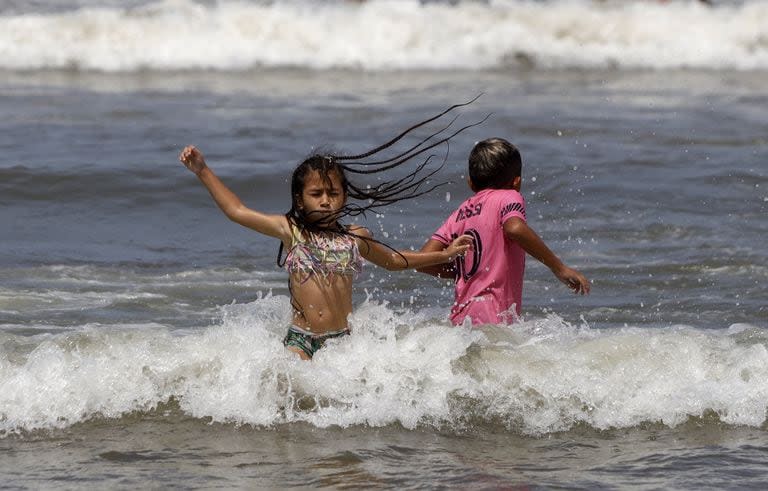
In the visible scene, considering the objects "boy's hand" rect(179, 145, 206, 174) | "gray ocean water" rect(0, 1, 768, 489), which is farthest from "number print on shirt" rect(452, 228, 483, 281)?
"boy's hand" rect(179, 145, 206, 174)

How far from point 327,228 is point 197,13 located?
563 inches

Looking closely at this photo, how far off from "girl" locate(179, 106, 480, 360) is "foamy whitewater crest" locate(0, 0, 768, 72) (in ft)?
39.9

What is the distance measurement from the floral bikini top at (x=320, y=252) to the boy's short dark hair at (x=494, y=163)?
67 centimetres

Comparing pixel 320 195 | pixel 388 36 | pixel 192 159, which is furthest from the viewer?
pixel 388 36

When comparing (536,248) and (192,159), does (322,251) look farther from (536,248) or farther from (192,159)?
(536,248)

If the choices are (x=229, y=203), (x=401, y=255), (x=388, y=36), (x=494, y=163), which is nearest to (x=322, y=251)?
(x=401, y=255)

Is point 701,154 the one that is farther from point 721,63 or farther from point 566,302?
point 721,63

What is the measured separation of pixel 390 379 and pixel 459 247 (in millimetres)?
625

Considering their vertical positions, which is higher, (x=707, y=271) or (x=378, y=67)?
(x=378, y=67)

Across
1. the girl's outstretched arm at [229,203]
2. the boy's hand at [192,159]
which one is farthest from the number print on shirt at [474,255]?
the boy's hand at [192,159]

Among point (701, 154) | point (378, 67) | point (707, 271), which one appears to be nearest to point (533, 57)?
point (378, 67)

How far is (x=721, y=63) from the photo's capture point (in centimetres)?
1786

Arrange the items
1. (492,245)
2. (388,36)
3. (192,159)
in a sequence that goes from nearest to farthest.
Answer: (192,159)
(492,245)
(388,36)

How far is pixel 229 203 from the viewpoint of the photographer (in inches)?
215
